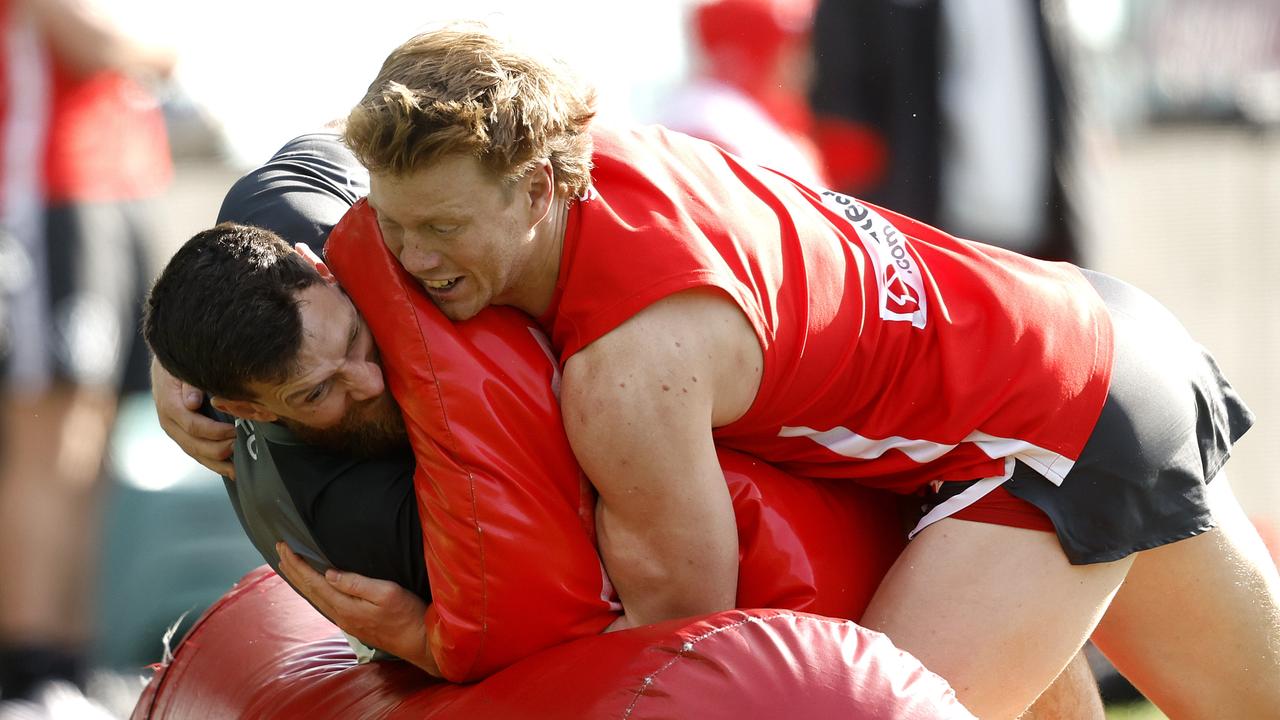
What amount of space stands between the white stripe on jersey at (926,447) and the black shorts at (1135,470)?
25 mm

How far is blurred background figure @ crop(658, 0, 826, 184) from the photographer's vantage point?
5.43m

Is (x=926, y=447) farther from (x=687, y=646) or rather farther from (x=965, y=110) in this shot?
(x=965, y=110)

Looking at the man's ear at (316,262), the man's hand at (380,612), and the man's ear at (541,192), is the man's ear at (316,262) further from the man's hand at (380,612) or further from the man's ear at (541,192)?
the man's hand at (380,612)

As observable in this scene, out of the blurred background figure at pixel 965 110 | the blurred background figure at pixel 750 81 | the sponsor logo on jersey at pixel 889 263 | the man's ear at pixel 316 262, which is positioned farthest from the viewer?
the blurred background figure at pixel 750 81

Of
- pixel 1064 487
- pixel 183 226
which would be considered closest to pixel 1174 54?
pixel 183 226

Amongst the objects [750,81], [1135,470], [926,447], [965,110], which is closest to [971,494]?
[926,447]

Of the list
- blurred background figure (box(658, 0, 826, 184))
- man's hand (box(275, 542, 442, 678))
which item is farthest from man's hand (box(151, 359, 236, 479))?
blurred background figure (box(658, 0, 826, 184))

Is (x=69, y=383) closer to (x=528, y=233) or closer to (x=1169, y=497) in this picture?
(x=528, y=233)

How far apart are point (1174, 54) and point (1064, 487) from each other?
723 centimetres

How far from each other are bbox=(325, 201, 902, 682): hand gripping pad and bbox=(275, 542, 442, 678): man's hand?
47mm

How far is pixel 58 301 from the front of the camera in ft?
15.3

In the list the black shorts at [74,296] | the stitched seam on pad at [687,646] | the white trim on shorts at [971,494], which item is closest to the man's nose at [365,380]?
the stitched seam on pad at [687,646]

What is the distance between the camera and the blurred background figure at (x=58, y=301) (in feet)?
15.1

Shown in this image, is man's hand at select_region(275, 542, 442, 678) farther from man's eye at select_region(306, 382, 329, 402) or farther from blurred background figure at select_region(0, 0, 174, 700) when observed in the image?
blurred background figure at select_region(0, 0, 174, 700)
